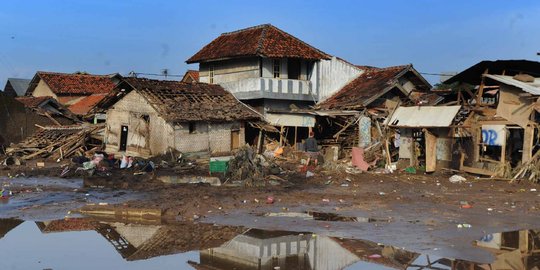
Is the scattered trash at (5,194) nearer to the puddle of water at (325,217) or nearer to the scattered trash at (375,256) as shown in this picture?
the puddle of water at (325,217)

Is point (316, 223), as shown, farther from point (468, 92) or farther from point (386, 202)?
point (468, 92)

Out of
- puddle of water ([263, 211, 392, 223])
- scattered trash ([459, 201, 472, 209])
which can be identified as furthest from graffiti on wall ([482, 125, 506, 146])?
puddle of water ([263, 211, 392, 223])

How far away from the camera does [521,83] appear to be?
17.3m

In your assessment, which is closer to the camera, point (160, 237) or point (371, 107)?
point (160, 237)

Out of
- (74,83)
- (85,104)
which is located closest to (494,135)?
(85,104)

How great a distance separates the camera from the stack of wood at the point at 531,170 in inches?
634

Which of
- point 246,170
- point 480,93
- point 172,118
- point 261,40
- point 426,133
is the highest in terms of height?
point 261,40

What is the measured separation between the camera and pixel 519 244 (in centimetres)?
905

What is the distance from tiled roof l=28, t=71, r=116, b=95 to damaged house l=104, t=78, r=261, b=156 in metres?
15.0

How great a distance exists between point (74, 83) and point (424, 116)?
3142cm

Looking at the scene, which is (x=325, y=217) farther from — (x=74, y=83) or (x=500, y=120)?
(x=74, y=83)

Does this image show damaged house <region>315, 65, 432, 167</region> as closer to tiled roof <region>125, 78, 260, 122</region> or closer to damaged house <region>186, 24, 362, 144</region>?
damaged house <region>186, 24, 362, 144</region>

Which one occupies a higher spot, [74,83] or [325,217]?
[74,83]

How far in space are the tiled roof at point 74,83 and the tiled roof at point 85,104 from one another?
93.2 inches
